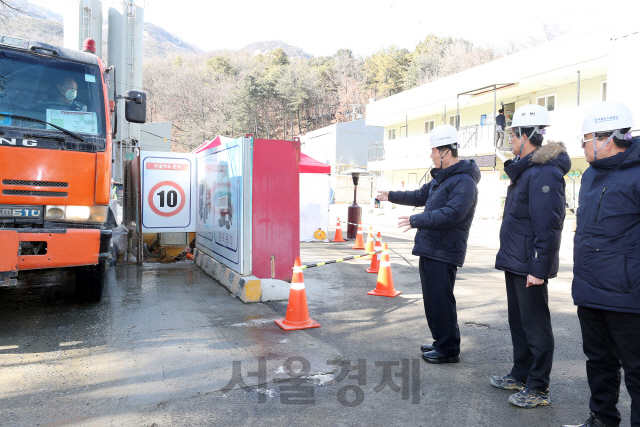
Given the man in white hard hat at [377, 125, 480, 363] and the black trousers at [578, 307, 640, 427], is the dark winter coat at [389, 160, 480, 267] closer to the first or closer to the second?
the man in white hard hat at [377, 125, 480, 363]

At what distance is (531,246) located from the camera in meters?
3.49

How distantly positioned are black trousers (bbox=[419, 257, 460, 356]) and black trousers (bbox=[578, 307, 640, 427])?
1.40 meters

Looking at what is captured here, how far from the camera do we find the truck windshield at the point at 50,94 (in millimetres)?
5215

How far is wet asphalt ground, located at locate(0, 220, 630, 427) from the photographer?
323cm

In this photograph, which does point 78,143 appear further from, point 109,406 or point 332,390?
point 332,390

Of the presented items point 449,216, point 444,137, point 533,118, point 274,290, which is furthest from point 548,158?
point 274,290

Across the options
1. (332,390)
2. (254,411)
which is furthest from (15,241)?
(332,390)

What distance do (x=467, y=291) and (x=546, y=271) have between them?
→ 4429 mm

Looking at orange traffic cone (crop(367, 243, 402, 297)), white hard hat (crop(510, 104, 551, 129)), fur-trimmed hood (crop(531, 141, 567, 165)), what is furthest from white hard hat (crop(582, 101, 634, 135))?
orange traffic cone (crop(367, 243, 402, 297))

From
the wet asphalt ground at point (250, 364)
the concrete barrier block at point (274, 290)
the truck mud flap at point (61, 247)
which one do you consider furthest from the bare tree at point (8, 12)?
the concrete barrier block at point (274, 290)

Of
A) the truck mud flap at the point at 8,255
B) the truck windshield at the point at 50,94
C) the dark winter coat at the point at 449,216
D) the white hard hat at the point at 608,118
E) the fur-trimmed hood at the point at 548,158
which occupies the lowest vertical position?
the truck mud flap at the point at 8,255

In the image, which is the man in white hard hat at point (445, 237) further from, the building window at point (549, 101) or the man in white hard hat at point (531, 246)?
the building window at point (549, 101)

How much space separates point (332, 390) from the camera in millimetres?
3635

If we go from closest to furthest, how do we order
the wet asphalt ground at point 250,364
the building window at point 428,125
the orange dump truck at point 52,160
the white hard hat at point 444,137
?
the wet asphalt ground at point 250,364, the white hard hat at point 444,137, the orange dump truck at point 52,160, the building window at point 428,125
